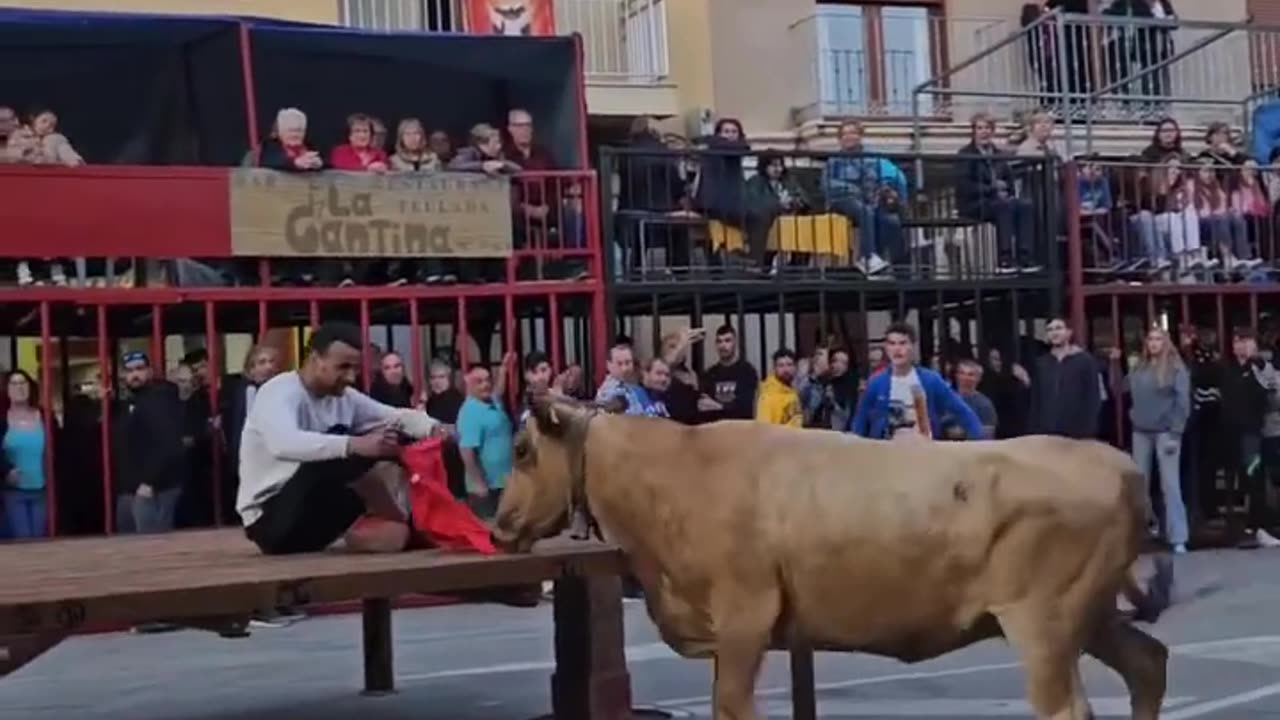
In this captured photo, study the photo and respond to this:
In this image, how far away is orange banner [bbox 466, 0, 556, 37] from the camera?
21.2 m

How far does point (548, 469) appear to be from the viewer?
7180 millimetres

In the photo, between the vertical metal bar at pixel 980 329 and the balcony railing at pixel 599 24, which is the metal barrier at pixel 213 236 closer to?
the vertical metal bar at pixel 980 329

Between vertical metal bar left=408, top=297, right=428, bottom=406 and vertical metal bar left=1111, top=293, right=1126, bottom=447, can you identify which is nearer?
vertical metal bar left=408, top=297, right=428, bottom=406

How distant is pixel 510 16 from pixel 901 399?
37.4ft

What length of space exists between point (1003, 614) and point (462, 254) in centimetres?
976

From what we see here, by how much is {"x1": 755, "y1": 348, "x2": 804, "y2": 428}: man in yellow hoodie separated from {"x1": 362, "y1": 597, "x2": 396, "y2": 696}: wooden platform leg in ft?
15.0

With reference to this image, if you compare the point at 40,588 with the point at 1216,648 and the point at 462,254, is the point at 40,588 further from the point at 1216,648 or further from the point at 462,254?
the point at 462,254

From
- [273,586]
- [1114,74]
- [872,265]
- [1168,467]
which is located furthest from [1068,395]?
[273,586]

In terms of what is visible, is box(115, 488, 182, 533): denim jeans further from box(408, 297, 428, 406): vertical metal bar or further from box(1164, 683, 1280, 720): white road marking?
box(1164, 683, 1280, 720): white road marking

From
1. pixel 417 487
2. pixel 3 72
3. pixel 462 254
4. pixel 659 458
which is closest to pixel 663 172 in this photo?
pixel 462 254

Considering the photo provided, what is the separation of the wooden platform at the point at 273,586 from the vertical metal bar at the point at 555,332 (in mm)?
6520

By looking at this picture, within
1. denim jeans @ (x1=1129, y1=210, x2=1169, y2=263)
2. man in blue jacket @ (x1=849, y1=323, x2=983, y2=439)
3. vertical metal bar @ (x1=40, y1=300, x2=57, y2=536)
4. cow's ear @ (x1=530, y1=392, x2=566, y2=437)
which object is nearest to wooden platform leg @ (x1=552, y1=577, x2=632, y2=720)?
cow's ear @ (x1=530, y1=392, x2=566, y2=437)

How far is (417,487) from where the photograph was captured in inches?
321

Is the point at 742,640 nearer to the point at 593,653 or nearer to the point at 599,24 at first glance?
the point at 593,653
